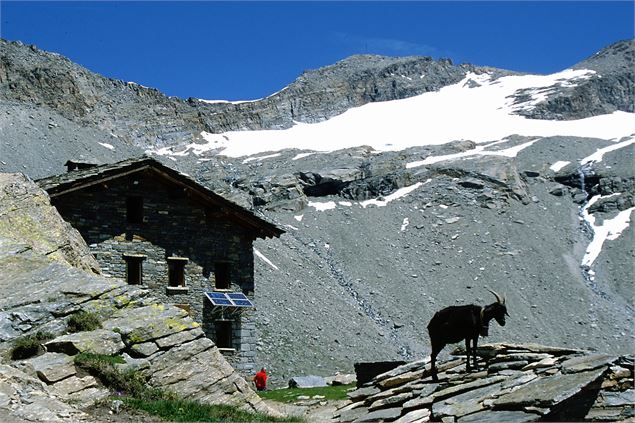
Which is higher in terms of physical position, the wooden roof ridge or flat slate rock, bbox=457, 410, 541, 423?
the wooden roof ridge

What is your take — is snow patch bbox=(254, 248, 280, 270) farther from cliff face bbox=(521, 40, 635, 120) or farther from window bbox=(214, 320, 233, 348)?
cliff face bbox=(521, 40, 635, 120)

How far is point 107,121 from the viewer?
160m

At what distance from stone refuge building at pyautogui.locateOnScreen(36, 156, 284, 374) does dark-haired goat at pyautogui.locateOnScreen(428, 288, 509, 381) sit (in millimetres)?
15198

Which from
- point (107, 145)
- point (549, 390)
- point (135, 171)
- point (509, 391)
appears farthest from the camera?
point (107, 145)

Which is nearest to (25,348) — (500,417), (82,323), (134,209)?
(82,323)

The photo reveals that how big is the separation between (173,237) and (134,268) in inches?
74.7

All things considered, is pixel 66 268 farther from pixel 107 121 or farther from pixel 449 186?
pixel 107 121

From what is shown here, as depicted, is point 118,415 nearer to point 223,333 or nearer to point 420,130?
point 223,333

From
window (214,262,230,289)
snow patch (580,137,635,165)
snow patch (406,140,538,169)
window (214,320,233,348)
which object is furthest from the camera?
snow patch (406,140,538,169)

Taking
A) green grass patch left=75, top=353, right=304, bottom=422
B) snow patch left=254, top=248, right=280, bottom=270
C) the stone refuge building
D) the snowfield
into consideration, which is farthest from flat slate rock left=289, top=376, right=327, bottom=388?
A: the snowfield

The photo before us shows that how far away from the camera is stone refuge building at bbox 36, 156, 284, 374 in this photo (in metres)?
31.8

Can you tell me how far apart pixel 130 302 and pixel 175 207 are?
15.0m

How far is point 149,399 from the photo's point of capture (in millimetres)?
15586

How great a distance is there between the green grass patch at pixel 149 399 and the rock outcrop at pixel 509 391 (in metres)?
3.00
